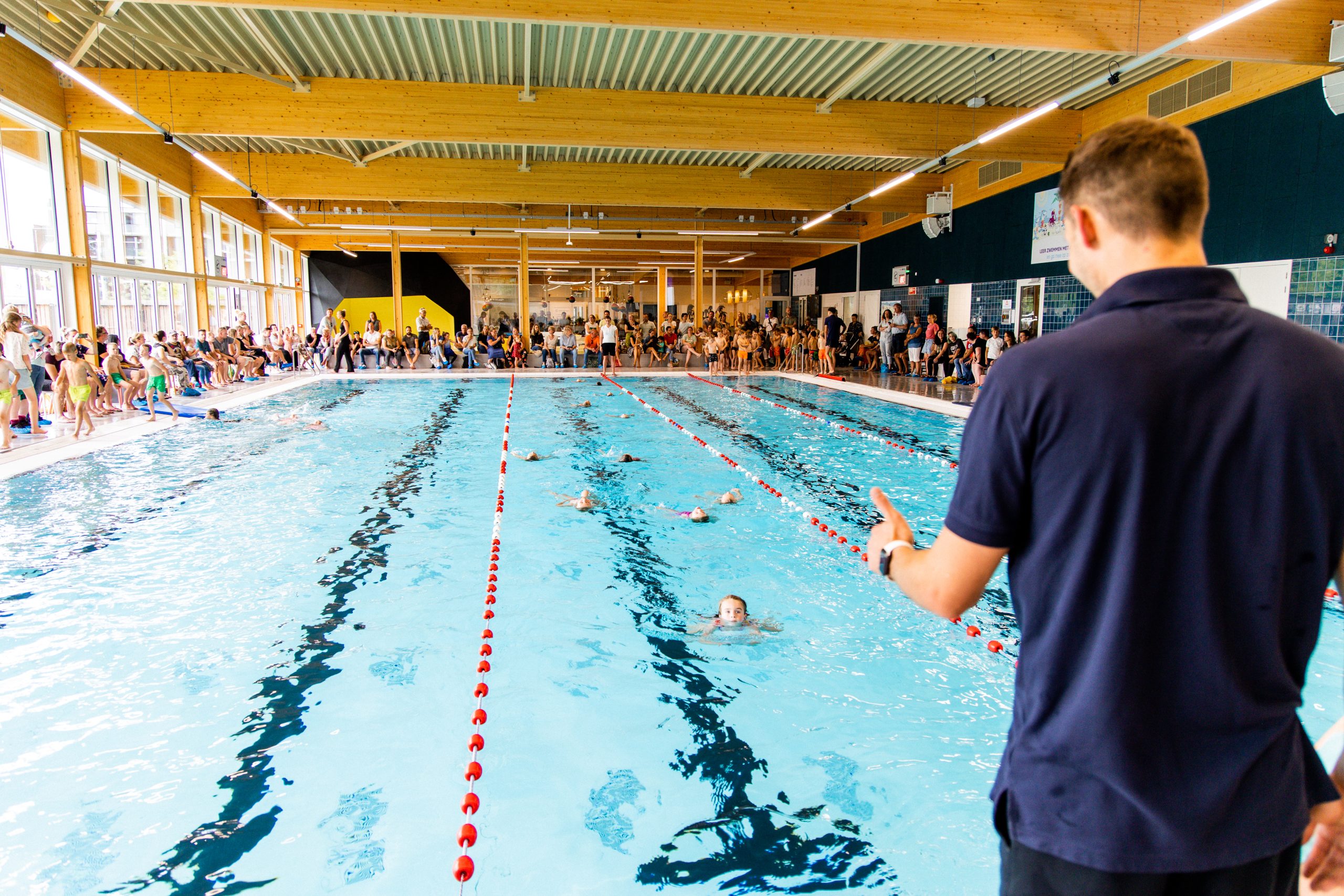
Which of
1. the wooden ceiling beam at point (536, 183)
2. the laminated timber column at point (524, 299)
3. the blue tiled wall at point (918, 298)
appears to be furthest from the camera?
the laminated timber column at point (524, 299)

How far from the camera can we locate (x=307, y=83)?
1185cm

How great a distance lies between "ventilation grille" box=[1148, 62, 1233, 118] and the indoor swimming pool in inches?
347

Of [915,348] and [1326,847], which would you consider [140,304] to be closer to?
[915,348]

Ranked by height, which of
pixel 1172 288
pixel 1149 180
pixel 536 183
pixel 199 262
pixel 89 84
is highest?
pixel 536 183

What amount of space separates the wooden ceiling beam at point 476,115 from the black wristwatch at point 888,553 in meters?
12.1

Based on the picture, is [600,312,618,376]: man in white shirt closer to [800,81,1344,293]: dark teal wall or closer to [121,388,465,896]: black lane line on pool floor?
[800,81,1344,293]: dark teal wall

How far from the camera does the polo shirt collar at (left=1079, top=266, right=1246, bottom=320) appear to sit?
97cm

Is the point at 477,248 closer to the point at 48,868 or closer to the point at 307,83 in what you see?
the point at 307,83

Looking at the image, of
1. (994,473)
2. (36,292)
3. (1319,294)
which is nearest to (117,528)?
(994,473)

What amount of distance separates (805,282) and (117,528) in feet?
90.1

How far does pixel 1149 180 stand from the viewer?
3.29 feet

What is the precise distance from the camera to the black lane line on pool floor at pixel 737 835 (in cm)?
255

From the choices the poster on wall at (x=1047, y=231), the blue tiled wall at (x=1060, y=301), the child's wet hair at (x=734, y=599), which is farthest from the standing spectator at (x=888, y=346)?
the child's wet hair at (x=734, y=599)

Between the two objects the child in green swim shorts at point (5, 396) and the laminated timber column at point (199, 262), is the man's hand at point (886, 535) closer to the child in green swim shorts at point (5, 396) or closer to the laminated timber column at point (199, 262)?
the child in green swim shorts at point (5, 396)
